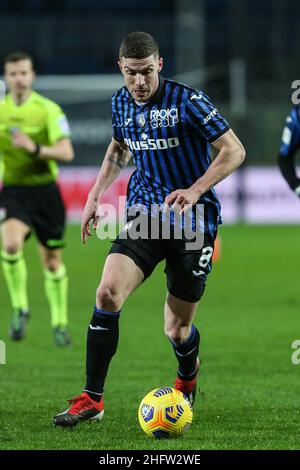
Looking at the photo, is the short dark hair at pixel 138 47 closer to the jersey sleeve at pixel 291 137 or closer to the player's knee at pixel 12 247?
the jersey sleeve at pixel 291 137

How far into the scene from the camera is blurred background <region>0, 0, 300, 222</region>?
2475cm

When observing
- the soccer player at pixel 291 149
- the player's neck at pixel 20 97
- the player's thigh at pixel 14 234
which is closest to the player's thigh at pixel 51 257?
the player's thigh at pixel 14 234

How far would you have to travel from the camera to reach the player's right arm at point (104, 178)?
6.28 metres

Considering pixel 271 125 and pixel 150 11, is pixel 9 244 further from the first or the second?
pixel 150 11

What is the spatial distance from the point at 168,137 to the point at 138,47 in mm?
554

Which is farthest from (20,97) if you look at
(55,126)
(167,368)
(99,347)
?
(99,347)

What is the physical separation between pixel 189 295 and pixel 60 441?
1263 millimetres

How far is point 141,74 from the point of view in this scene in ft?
19.5

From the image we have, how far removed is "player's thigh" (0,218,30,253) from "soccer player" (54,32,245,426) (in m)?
3.72

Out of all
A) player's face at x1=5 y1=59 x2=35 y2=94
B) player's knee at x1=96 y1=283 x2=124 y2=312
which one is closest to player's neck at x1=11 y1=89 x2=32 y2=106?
player's face at x1=5 y1=59 x2=35 y2=94

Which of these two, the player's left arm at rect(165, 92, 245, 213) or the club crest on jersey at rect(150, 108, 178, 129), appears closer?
the player's left arm at rect(165, 92, 245, 213)

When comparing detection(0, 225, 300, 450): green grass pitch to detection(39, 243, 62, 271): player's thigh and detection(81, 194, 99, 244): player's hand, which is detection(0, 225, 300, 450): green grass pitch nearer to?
detection(39, 243, 62, 271): player's thigh

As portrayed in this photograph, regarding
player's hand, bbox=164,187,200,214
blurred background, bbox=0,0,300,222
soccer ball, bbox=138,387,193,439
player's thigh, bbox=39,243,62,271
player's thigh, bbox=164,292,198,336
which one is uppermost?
player's hand, bbox=164,187,200,214

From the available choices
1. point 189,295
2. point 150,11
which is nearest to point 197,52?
point 150,11
